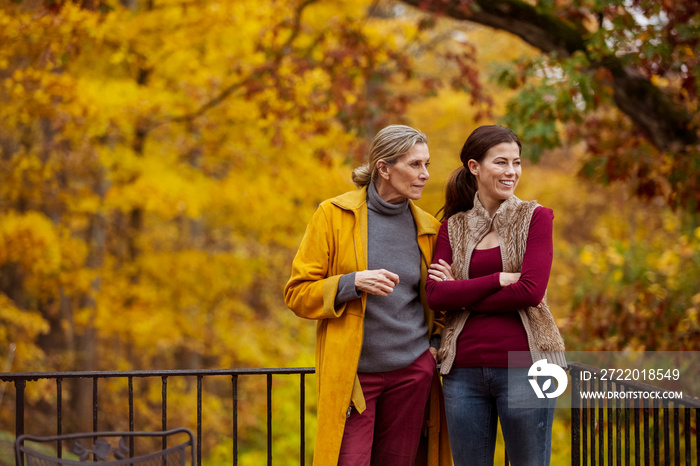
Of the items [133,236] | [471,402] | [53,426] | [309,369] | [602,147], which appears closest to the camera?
[471,402]

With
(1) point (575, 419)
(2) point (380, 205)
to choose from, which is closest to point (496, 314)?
(2) point (380, 205)

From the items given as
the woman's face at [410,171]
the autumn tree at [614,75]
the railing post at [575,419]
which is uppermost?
the autumn tree at [614,75]

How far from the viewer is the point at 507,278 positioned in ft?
8.09

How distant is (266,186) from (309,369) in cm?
Result: 572

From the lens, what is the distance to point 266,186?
8773 millimetres

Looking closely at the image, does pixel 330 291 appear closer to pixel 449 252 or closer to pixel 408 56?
pixel 449 252

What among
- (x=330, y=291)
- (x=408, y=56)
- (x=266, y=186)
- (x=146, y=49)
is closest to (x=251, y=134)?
(x=266, y=186)

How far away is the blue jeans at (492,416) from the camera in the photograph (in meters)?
2.45

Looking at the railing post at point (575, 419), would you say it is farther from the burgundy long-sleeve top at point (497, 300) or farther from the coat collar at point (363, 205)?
the coat collar at point (363, 205)

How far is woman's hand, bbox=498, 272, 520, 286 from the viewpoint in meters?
2.45

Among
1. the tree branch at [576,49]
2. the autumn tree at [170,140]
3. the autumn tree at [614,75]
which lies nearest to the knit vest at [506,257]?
the autumn tree at [614,75]

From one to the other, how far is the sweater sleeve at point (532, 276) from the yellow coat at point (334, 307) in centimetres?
41

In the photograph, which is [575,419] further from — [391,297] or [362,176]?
[362,176]

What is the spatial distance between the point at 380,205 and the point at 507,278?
62 cm
